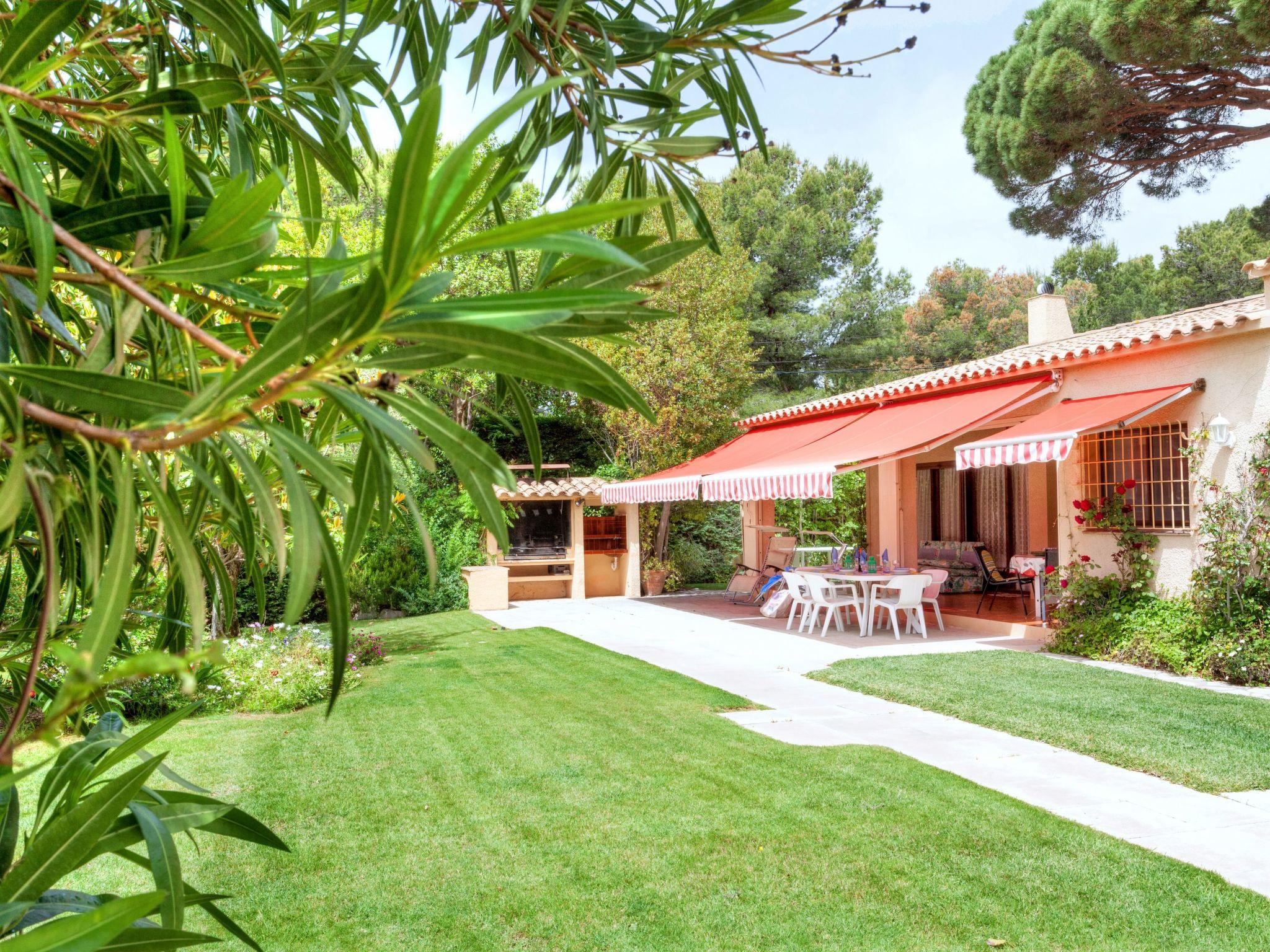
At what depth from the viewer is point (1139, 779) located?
6449 mm

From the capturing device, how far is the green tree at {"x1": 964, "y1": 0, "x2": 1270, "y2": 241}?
1352 centimetres

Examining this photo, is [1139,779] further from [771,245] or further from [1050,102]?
[771,245]

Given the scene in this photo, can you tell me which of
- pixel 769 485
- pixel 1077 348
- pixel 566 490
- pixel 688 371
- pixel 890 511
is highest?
pixel 688 371

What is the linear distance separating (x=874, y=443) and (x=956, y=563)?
619cm

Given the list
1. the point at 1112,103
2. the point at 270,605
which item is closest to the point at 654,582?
the point at 270,605

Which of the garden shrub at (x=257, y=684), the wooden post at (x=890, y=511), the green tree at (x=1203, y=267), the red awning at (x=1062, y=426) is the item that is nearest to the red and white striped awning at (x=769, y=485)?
the red awning at (x=1062, y=426)

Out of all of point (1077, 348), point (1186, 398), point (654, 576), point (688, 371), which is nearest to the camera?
point (1186, 398)

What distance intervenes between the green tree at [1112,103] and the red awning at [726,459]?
5095 mm

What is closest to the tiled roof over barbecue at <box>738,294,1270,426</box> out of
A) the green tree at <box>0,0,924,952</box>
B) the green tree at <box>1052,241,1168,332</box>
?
the green tree at <box>0,0,924,952</box>

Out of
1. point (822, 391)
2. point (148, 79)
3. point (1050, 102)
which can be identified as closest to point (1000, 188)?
point (1050, 102)

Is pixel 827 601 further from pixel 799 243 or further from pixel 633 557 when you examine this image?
pixel 799 243

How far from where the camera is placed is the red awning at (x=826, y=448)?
1265cm

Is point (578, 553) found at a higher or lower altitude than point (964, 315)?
lower

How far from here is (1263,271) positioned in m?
10.4
